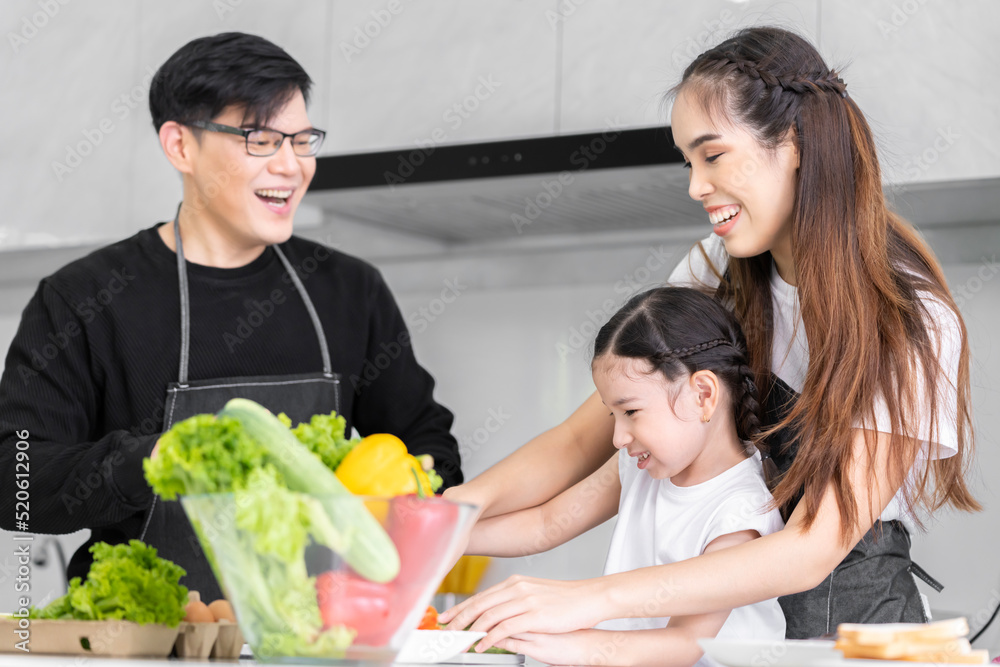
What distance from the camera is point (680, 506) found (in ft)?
4.19

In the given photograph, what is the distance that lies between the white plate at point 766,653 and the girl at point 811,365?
0.86 ft

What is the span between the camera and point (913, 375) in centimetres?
111

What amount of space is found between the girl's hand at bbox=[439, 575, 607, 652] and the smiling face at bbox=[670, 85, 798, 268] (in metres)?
0.47

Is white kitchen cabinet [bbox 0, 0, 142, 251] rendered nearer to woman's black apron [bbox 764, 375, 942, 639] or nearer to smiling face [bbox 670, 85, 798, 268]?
smiling face [bbox 670, 85, 798, 268]

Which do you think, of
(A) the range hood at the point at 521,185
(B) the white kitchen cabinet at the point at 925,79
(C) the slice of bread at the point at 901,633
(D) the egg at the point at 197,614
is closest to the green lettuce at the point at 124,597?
(D) the egg at the point at 197,614

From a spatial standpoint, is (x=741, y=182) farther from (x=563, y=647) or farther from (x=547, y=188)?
(x=547, y=188)

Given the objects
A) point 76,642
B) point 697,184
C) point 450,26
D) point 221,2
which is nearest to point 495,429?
point 450,26

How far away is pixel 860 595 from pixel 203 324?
1041 millimetres

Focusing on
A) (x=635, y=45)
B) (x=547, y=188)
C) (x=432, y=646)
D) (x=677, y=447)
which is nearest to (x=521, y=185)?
(x=547, y=188)

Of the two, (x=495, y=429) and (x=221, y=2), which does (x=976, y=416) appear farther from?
(x=221, y=2)

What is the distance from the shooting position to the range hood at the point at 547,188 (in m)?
1.86

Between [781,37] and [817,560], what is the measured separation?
0.66m

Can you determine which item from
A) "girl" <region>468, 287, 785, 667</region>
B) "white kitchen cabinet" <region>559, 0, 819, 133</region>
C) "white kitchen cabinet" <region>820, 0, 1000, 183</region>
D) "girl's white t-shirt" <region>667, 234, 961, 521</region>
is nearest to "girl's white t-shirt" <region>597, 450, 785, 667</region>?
"girl" <region>468, 287, 785, 667</region>

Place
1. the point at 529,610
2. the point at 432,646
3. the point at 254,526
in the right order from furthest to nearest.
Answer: the point at 529,610 < the point at 432,646 < the point at 254,526
